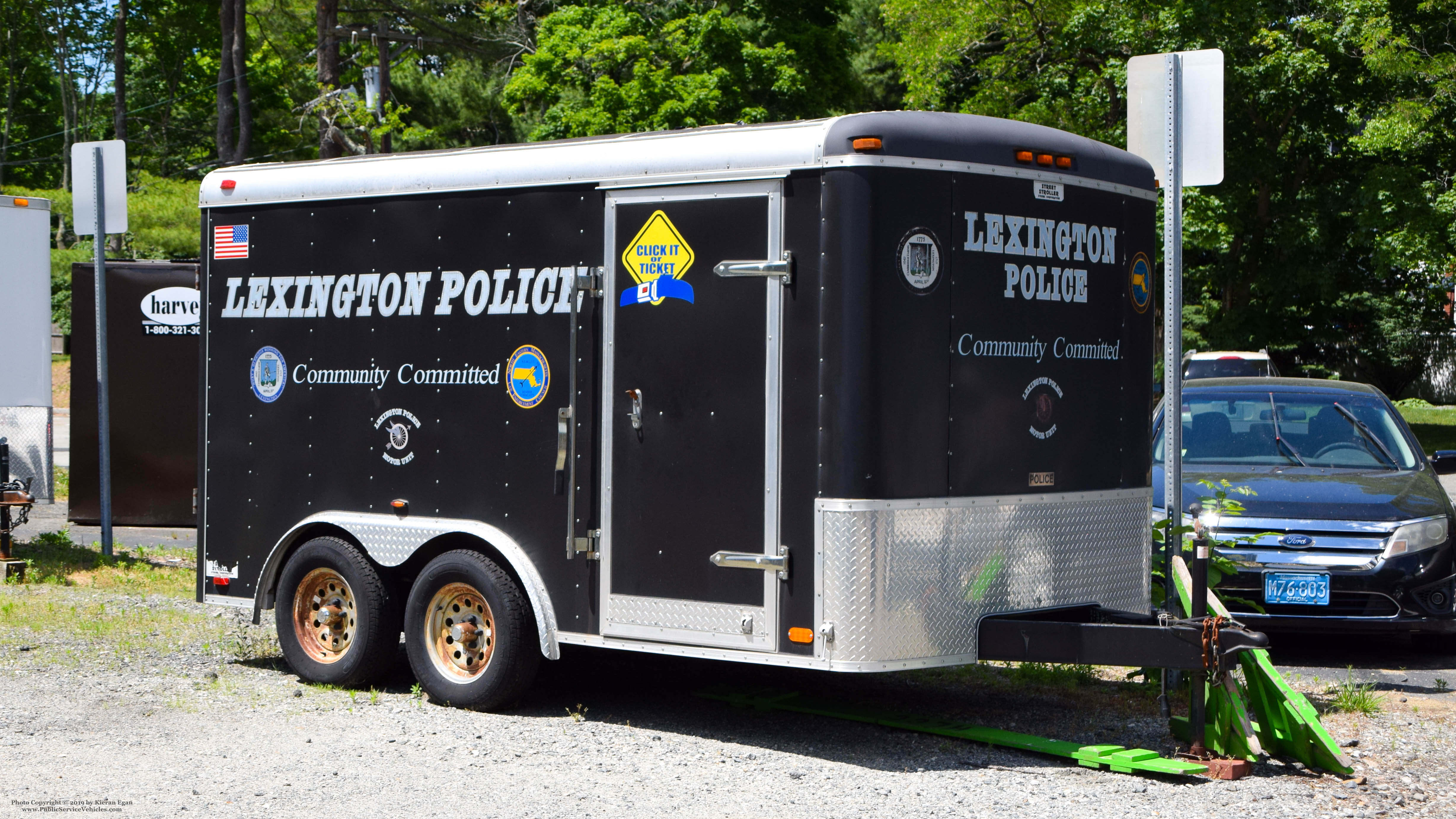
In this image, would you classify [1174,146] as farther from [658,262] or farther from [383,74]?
[383,74]

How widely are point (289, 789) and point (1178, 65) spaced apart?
482 cm

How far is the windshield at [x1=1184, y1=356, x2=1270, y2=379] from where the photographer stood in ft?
70.7

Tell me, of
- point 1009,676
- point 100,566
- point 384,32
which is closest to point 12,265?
point 100,566

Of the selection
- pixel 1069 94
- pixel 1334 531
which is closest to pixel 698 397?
pixel 1334 531

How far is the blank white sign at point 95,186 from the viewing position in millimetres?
11672

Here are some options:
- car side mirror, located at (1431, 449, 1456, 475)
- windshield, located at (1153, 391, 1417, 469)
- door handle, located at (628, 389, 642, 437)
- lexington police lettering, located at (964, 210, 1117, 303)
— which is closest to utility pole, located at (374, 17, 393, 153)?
windshield, located at (1153, 391, 1417, 469)

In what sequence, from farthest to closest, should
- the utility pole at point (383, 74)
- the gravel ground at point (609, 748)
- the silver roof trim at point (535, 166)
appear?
1. the utility pole at point (383, 74)
2. the silver roof trim at point (535, 166)
3. the gravel ground at point (609, 748)

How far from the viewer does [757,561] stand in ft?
19.6

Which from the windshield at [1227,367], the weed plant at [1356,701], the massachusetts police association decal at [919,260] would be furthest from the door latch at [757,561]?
the windshield at [1227,367]

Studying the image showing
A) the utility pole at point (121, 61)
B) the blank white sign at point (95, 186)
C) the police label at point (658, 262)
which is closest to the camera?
the police label at point (658, 262)

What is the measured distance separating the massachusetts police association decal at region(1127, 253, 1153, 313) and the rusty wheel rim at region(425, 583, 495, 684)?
3319 millimetres

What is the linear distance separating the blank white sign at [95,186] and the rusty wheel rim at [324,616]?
5.40m

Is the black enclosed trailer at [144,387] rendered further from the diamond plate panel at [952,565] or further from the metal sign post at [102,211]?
the diamond plate panel at [952,565]

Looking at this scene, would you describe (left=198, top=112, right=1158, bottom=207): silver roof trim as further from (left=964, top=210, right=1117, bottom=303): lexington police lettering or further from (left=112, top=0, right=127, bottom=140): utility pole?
(left=112, top=0, right=127, bottom=140): utility pole
